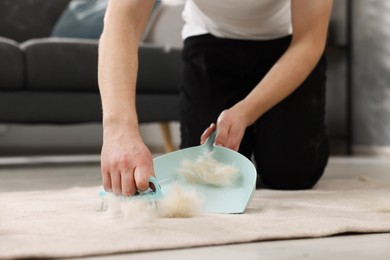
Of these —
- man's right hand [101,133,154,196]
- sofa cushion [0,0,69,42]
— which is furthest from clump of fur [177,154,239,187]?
sofa cushion [0,0,69,42]

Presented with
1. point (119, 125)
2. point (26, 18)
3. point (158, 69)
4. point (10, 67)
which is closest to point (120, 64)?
point (119, 125)

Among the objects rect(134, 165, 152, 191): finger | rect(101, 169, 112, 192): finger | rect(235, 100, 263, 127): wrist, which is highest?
rect(134, 165, 152, 191): finger

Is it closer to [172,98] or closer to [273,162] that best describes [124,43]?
[273,162]

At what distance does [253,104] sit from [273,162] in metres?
0.32

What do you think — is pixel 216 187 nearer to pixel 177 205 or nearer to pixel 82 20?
pixel 177 205

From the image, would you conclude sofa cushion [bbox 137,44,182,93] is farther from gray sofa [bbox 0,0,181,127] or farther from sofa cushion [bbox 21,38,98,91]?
sofa cushion [bbox 21,38,98,91]

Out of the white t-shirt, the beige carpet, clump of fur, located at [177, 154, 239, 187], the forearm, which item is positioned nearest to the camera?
the beige carpet

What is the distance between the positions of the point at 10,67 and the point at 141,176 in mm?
1385

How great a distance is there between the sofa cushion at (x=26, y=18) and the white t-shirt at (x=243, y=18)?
1.74 metres

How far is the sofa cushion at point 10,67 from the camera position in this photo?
208 cm

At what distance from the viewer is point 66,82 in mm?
2182

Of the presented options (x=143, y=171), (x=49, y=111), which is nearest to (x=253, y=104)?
(x=143, y=171)

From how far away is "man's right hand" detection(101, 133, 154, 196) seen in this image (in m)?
0.86

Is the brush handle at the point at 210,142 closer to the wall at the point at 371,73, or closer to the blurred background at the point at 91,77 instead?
the blurred background at the point at 91,77
